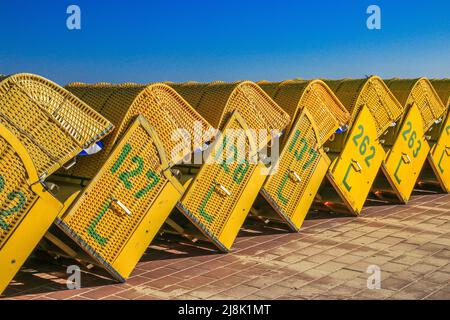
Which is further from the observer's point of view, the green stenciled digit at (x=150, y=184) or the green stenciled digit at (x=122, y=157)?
the green stenciled digit at (x=150, y=184)

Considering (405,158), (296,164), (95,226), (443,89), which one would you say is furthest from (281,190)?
(443,89)

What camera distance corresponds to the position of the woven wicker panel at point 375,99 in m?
9.56

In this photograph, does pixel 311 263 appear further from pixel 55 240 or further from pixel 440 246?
pixel 55 240

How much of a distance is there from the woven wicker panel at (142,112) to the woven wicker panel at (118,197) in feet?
0.64

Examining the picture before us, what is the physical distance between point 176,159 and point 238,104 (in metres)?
1.34

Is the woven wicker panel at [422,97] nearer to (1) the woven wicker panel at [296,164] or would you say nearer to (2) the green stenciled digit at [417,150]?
(2) the green stenciled digit at [417,150]

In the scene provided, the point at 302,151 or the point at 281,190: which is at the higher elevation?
the point at 302,151

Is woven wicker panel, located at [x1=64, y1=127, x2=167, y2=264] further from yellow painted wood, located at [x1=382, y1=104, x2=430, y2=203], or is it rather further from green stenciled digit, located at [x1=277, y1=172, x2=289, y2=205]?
→ yellow painted wood, located at [x1=382, y1=104, x2=430, y2=203]

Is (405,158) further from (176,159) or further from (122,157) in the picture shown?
(122,157)

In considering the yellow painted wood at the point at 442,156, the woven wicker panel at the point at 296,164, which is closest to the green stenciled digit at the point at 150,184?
the woven wicker panel at the point at 296,164

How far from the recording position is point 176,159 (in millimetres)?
6648

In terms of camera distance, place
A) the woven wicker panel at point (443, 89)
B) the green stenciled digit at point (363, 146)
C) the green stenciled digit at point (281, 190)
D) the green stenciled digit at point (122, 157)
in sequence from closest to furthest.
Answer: the green stenciled digit at point (122, 157) → the green stenciled digit at point (281, 190) → the green stenciled digit at point (363, 146) → the woven wicker panel at point (443, 89)

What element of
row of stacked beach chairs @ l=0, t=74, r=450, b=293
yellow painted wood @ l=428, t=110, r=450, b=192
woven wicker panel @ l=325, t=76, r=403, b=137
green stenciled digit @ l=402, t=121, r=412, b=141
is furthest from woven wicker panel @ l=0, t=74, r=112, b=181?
yellow painted wood @ l=428, t=110, r=450, b=192
